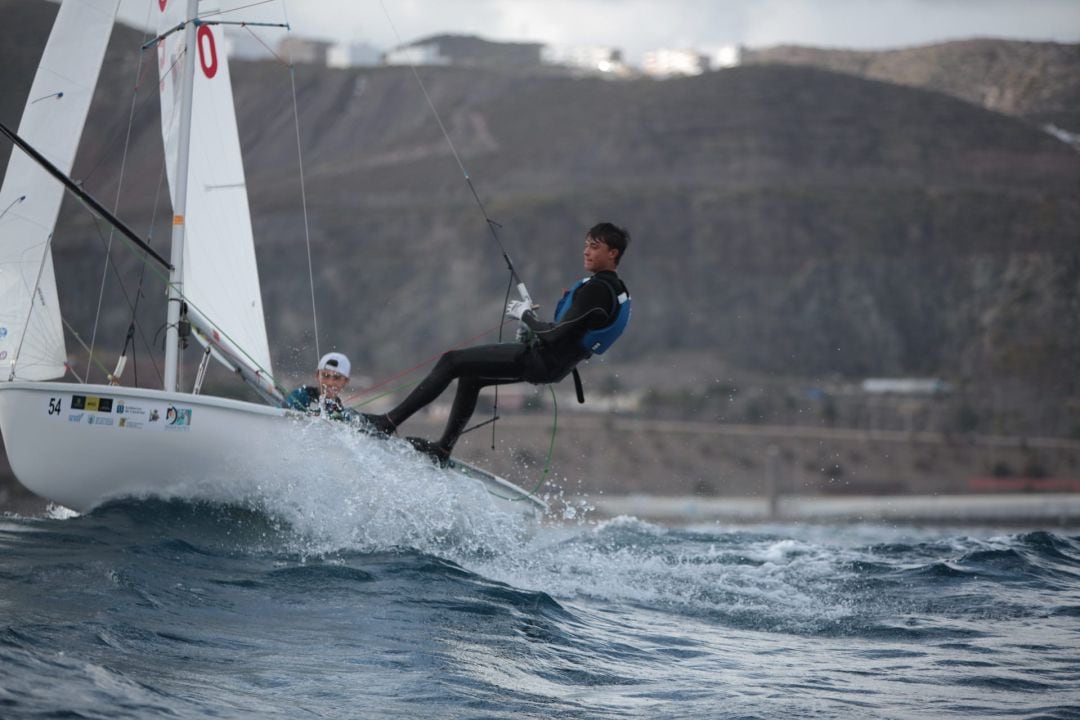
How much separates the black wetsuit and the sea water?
539mm

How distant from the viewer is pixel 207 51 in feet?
29.0

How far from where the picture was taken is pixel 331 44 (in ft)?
358

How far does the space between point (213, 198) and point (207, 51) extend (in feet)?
3.11

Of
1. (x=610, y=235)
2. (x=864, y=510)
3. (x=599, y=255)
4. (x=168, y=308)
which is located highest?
(x=610, y=235)

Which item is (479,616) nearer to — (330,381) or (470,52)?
(330,381)

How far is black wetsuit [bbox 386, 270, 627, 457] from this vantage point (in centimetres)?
698

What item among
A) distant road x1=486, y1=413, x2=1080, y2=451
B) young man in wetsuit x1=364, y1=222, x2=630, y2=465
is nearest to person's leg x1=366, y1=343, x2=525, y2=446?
young man in wetsuit x1=364, y1=222, x2=630, y2=465

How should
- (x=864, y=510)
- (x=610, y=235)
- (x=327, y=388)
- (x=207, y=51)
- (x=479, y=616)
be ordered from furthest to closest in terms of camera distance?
1. (x=864, y=510)
2. (x=207, y=51)
3. (x=327, y=388)
4. (x=610, y=235)
5. (x=479, y=616)

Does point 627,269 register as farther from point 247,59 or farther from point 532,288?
point 247,59

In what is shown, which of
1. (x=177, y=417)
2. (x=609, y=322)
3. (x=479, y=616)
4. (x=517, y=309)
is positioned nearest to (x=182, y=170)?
(x=177, y=417)

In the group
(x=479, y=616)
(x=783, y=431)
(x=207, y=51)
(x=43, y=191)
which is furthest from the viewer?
(x=783, y=431)

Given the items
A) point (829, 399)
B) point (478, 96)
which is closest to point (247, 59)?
point (478, 96)

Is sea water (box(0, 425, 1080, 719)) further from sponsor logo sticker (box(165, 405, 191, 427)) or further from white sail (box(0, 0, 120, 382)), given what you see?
white sail (box(0, 0, 120, 382))

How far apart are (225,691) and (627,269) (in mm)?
57036
